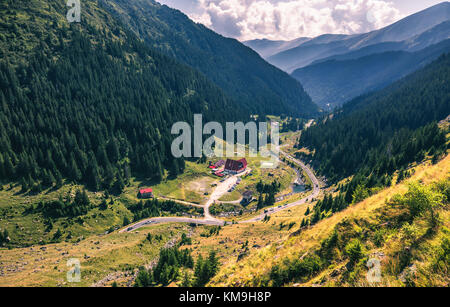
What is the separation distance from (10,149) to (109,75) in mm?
105590

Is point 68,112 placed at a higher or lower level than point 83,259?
higher

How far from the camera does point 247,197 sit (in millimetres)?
129375

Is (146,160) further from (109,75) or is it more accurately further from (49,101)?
(109,75)

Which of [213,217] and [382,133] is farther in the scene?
[382,133]

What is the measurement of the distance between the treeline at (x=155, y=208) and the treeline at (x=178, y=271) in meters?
40.4

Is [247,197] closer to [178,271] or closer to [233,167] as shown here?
[233,167]

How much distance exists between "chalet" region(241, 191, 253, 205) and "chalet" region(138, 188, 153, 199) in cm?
5051

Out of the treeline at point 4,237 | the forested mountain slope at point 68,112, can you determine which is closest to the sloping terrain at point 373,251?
the treeline at point 4,237

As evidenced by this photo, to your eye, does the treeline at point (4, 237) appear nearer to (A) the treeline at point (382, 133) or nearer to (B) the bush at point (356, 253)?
(B) the bush at point (356, 253)

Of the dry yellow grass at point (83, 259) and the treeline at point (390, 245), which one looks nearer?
the treeline at point (390, 245)

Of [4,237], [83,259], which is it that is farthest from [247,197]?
[4,237]

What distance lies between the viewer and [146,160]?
133 metres

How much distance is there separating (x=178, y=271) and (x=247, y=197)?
76.9 m

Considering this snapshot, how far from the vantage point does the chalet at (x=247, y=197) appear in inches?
4951
